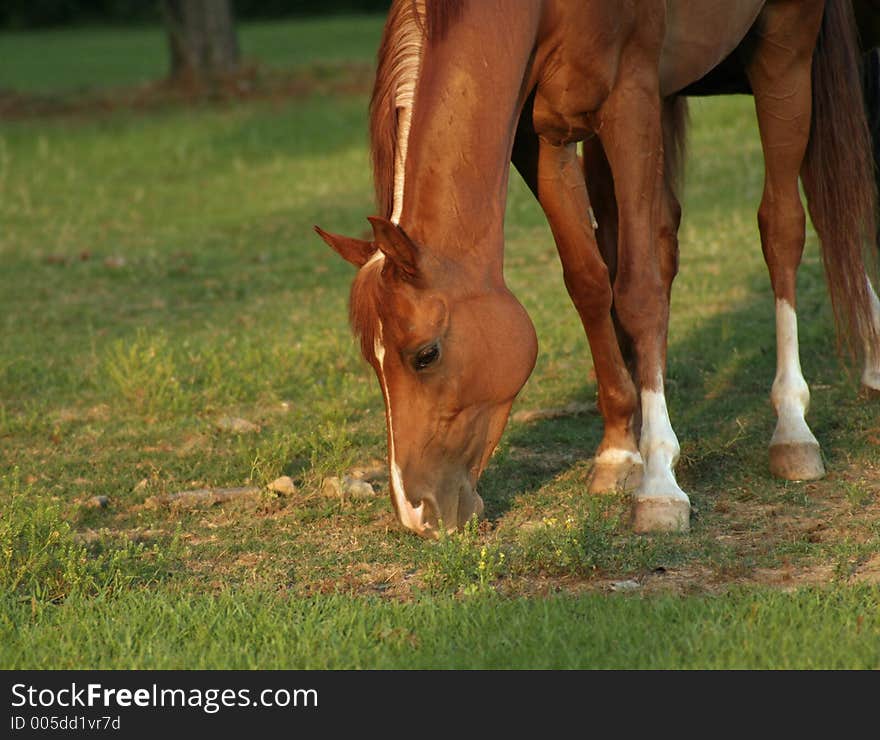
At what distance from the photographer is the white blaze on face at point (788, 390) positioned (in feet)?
16.8

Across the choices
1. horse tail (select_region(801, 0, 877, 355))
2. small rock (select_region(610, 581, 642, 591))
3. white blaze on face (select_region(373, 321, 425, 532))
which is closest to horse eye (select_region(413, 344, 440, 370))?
white blaze on face (select_region(373, 321, 425, 532))

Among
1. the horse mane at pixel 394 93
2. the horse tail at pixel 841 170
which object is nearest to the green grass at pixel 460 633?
the horse mane at pixel 394 93

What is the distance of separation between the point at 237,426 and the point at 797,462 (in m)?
2.38

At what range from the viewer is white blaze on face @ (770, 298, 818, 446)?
5125 mm

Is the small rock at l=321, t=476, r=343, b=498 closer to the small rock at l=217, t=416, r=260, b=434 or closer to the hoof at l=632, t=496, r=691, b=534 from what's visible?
the small rock at l=217, t=416, r=260, b=434

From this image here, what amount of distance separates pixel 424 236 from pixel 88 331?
450 centimetres

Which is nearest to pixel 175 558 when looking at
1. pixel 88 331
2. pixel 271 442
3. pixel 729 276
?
pixel 271 442

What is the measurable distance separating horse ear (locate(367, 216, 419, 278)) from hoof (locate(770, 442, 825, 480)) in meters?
1.80

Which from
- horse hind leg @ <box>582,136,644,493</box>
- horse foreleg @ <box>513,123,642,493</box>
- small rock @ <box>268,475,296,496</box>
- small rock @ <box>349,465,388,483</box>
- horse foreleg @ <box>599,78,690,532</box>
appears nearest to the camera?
horse foreleg @ <box>599,78,690,532</box>

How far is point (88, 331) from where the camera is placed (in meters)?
8.09

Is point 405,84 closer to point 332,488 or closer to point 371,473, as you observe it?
point 332,488

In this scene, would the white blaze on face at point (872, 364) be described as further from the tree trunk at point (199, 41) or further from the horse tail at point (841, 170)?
the tree trunk at point (199, 41)

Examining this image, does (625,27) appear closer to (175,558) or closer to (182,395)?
(175,558)

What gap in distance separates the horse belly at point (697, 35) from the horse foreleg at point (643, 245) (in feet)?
1.15
